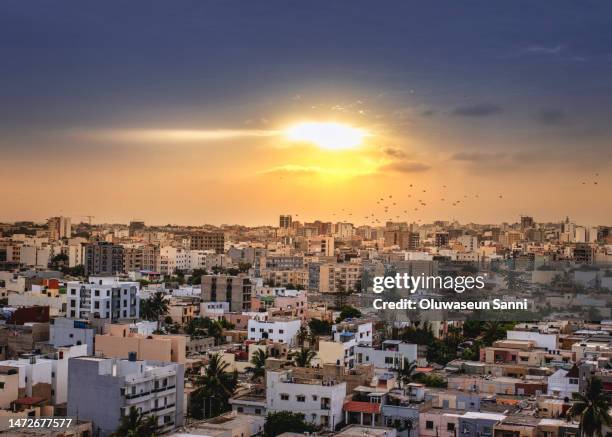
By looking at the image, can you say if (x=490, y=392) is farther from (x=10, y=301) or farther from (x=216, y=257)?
(x=216, y=257)

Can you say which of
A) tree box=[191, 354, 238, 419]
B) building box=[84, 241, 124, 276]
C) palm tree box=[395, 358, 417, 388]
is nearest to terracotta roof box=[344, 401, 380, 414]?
palm tree box=[395, 358, 417, 388]

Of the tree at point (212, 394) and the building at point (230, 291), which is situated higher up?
the building at point (230, 291)

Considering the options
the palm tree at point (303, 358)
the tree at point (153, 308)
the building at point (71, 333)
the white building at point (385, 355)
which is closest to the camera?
the palm tree at point (303, 358)

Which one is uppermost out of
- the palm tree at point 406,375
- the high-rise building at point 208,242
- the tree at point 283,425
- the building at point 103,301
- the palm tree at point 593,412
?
the high-rise building at point 208,242

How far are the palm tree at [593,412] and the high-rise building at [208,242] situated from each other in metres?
44.9

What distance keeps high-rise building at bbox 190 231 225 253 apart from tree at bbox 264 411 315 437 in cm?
4312

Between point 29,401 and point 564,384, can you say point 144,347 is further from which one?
point 564,384

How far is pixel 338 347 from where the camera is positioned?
15.1 meters

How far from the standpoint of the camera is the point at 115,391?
33.5ft

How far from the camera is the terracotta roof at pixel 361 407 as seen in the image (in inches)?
434

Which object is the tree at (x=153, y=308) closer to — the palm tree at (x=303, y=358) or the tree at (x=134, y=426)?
the palm tree at (x=303, y=358)

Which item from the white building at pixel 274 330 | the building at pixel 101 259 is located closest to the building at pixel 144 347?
the white building at pixel 274 330

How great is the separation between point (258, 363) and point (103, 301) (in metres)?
4.81

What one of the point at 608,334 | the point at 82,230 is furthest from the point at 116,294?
the point at 82,230
